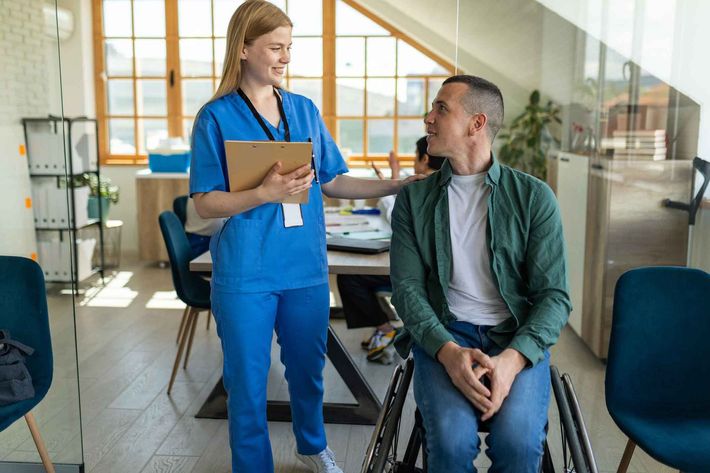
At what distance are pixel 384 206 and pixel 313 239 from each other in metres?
1.64

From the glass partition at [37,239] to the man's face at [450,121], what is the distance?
3.86ft

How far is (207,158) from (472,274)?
830 mm

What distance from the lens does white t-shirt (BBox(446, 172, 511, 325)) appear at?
2.00 m

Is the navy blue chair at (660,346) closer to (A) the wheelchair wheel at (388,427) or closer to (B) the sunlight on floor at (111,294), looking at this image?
(A) the wheelchair wheel at (388,427)

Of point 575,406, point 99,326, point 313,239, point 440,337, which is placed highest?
point 313,239

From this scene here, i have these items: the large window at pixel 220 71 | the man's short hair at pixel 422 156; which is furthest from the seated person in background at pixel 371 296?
the large window at pixel 220 71

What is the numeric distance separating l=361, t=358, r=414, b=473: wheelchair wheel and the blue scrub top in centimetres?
49

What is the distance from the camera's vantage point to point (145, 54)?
7395 millimetres

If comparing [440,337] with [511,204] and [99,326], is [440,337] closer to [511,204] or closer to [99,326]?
A: [511,204]

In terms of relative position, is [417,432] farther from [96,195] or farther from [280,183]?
[96,195]

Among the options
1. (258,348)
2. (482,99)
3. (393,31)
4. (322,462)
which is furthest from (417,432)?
(393,31)

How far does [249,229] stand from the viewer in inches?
86.0

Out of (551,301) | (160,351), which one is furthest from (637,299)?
(160,351)

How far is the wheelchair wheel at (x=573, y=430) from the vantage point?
65.8 inches
